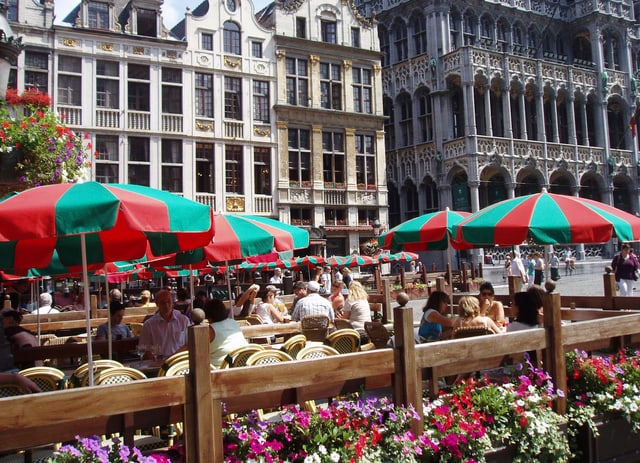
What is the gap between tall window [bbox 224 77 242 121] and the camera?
98.5 feet

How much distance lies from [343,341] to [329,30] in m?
28.0

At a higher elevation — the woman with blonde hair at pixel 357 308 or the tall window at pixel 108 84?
the tall window at pixel 108 84

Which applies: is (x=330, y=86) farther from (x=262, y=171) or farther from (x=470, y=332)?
(x=470, y=332)

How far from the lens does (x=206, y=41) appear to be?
29734 mm

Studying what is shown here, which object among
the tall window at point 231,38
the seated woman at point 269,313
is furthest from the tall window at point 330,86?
the seated woman at point 269,313

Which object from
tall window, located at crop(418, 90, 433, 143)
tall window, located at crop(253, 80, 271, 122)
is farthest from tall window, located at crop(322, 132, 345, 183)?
tall window, located at crop(418, 90, 433, 143)

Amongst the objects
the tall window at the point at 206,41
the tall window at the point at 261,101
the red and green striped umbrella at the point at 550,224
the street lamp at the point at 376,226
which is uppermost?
the tall window at the point at 206,41

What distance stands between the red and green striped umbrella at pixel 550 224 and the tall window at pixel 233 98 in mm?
23405

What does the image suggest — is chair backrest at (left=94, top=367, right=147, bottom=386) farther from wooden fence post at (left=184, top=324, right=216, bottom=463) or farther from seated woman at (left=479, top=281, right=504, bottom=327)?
seated woman at (left=479, top=281, right=504, bottom=327)

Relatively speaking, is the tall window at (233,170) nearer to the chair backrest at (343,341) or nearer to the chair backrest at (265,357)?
the chair backrest at (343,341)

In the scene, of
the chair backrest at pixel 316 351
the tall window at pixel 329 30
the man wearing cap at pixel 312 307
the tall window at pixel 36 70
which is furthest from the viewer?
the tall window at pixel 329 30

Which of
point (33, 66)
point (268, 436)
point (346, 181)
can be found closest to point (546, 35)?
point (346, 181)

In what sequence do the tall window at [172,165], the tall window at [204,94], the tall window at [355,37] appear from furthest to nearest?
the tall window at [355,37] → the tall window at [204,94] → the tall window at [172,165]

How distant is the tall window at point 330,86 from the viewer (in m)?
32.6
